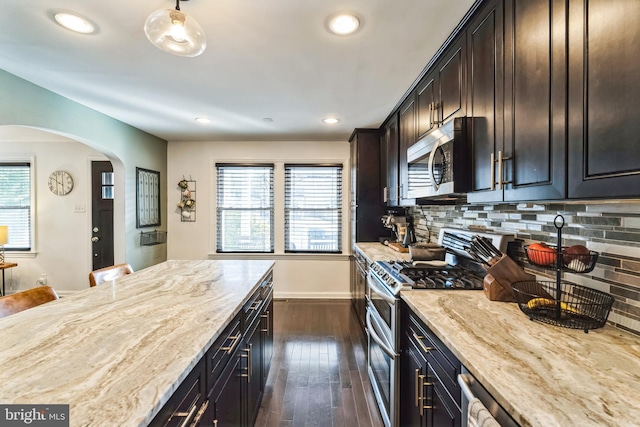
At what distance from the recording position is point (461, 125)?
160 cm

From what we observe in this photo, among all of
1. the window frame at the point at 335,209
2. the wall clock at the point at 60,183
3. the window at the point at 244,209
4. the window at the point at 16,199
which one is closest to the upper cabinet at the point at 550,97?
the window frame at the point at 335,209

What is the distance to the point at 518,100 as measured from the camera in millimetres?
1203


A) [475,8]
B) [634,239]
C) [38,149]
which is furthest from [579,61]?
[38,149]

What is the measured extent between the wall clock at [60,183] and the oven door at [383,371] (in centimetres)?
479

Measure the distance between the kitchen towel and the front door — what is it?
497 centimetres

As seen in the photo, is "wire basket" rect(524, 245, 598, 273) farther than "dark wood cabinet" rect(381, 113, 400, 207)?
No

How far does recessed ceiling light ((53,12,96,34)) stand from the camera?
157cm

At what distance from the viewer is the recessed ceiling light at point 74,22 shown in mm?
1572

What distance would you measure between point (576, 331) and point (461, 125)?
108 centimetres

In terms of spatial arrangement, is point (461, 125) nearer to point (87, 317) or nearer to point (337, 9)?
point (337, 9)

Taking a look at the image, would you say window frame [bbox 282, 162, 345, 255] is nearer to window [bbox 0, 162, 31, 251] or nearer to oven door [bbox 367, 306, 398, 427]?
oven door [bbox 367, 306, 398, 427]

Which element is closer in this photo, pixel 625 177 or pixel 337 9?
pixel 625 177

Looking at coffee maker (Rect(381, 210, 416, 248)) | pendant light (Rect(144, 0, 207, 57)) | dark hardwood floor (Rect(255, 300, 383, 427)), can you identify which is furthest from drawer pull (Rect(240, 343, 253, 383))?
coffee maker (Rect(381, 210, 416, 248))

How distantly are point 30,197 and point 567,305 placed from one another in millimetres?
6259
